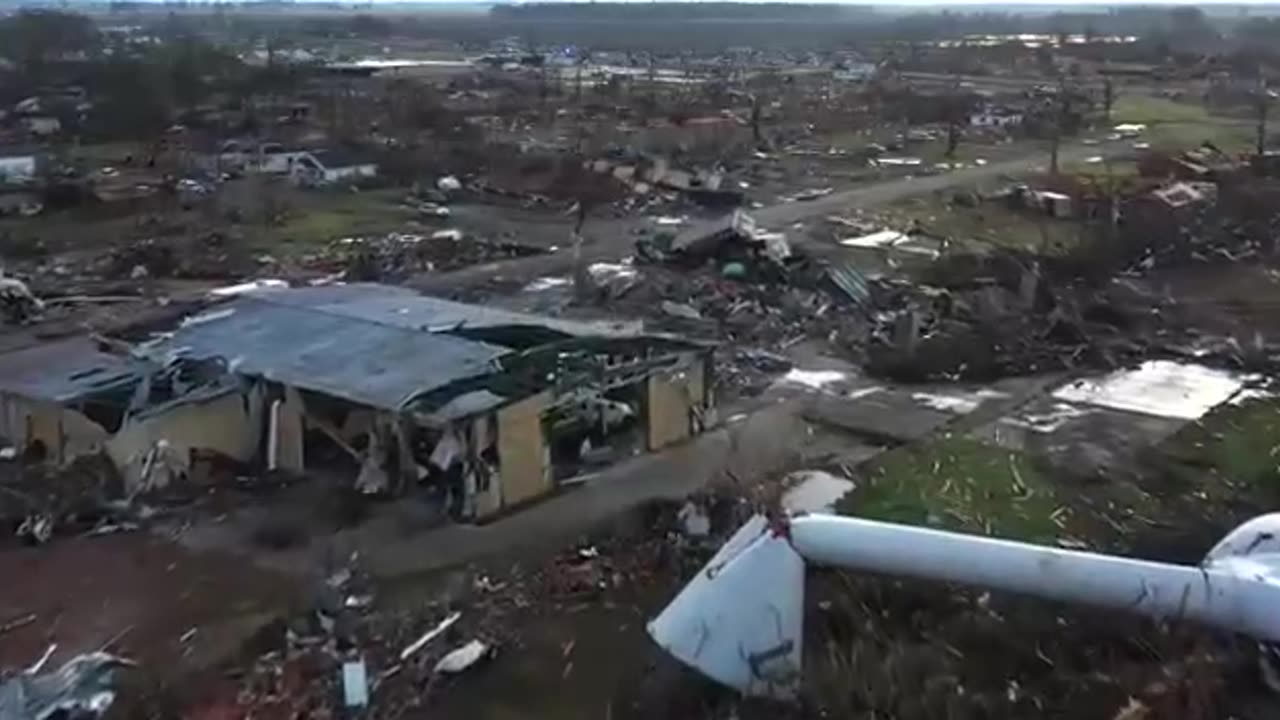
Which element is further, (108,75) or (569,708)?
(108,75)

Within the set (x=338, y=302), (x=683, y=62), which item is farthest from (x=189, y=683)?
(x=683, y=62)

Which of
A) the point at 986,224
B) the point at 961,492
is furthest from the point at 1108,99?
the point at 961,492

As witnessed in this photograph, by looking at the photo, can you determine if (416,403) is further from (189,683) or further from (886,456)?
(886,456)

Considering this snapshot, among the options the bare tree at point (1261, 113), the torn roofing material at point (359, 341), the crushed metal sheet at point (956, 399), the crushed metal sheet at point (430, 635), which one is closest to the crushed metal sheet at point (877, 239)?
the crushed metal sheet at point (956, 399)

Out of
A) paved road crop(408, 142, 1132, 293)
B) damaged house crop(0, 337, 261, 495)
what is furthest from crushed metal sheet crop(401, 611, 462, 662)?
paved road crop(408, 142, 1132, 293)

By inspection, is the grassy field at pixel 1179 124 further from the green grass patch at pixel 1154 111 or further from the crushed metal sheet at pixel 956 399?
the crushed metal sheet at pixel 956 399

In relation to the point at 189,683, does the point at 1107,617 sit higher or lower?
higher
